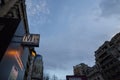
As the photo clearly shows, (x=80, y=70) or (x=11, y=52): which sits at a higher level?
(x=80, y=70)

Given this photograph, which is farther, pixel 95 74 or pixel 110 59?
pixel 95 74

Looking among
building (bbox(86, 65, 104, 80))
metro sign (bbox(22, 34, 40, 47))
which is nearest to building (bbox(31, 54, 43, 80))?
metro sign (bbox(22, 34, 40, 47))

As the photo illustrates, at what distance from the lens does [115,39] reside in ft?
228

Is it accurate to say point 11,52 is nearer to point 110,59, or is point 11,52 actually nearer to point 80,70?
point 110,59

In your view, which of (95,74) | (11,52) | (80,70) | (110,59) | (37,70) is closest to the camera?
(11,52)

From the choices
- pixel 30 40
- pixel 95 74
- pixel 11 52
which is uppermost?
pixel 95 74

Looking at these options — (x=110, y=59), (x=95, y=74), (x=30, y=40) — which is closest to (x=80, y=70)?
(x=95, y=74)

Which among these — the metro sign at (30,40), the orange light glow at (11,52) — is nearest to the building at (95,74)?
the metro sign at (30,40)

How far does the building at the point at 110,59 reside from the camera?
213 ft

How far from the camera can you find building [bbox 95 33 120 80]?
64.9 m

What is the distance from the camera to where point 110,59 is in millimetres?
69375

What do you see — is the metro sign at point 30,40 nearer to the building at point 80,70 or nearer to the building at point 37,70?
the building at point 37,70

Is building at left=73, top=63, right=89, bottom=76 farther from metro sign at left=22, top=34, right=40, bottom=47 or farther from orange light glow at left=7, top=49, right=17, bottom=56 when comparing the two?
orange light glow at left=7, top=49, right=17, bottom=56

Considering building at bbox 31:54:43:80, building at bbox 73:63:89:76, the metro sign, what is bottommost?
the metro sign
